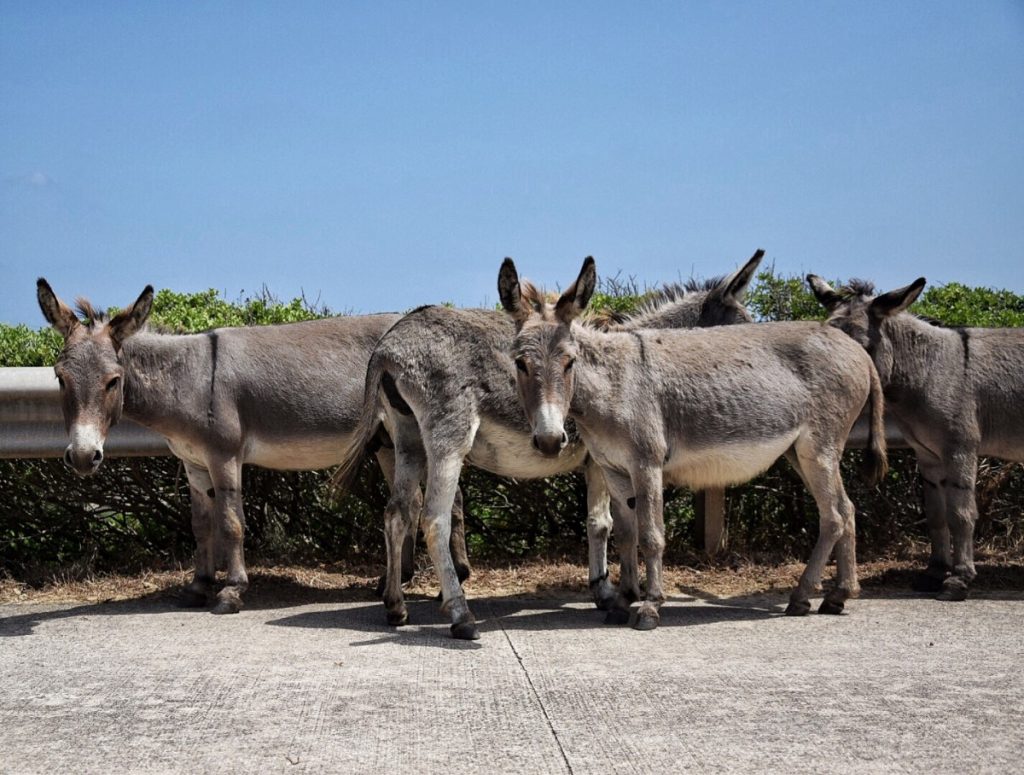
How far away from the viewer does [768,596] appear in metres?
8.22

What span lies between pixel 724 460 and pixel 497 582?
228cm

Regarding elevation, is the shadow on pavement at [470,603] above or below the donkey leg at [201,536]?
below

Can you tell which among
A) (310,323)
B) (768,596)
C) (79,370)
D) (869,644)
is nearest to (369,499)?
(310,323)

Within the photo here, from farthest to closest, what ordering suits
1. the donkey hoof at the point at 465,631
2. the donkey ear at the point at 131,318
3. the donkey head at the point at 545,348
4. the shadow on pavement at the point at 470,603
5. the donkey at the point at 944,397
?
the donkey at the point at 944,397 → the donkey ear at the point at 131,318 → the shadow on pavement at the point at 470,603 → the donkey head at the point at 545,348 → the donkey hoof at the point at 465,631

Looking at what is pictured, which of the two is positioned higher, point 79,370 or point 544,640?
point 79,370

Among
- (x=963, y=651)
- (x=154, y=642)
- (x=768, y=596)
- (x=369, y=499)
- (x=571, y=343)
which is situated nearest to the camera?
(x=963, y=651)

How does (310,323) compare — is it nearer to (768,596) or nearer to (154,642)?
(154,642)

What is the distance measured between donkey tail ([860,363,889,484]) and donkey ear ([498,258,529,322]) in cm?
270

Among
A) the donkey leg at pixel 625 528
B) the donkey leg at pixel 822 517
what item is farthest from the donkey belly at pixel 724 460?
the donkey leg at pixel 625 528

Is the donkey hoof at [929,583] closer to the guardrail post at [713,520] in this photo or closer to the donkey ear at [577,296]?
the guardrail post at [713,520]

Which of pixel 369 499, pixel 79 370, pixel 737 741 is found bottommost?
pixel 737 741

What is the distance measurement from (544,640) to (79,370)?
12.2 feet

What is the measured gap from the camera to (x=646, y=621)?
6887mm

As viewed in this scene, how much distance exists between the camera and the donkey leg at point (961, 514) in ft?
25.9
